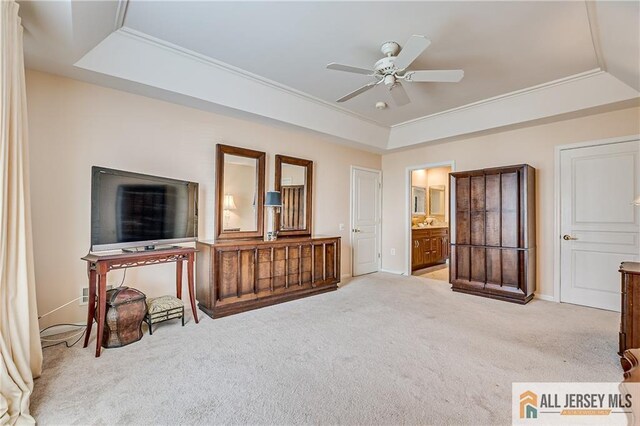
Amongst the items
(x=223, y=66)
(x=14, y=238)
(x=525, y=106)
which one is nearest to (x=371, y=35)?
(x=223, y=66)

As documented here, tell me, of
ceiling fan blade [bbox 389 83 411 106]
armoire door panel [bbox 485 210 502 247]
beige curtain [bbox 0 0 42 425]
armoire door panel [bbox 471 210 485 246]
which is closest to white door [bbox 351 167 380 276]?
armoire door panel [bbox 471 210 485 246]

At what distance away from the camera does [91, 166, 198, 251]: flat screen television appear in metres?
2.57

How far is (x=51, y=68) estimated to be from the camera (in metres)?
2.72

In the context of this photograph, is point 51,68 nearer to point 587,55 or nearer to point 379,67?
point 379,67

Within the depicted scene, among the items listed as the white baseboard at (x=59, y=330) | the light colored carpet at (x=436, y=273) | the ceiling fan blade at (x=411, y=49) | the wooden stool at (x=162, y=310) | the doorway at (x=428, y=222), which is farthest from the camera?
the doorway at (x=428, y=222)

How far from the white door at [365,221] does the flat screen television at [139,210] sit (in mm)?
3107

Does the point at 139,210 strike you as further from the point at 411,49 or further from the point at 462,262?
the point at 462,262

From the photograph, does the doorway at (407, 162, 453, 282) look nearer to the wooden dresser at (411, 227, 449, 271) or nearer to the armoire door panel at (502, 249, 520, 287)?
the wooden dresser at (411, 227, 449, 271)

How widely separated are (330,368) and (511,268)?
316 cm

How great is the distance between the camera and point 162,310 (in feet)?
9.68

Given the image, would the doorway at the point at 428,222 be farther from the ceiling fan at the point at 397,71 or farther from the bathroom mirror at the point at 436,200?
the ceiling fan at the point at 397,71

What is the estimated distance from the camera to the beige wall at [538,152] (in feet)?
12.4

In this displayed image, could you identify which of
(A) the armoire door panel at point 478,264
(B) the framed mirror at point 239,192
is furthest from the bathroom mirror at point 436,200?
(B) the framed mirror at point 239,192

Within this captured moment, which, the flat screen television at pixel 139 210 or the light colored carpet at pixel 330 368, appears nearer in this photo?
the light colored carpet at pixel 330 368
